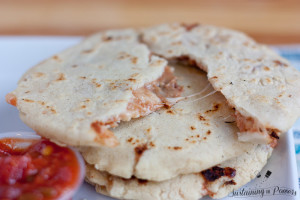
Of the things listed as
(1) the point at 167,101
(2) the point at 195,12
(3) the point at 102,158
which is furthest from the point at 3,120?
(2) the point at 195,12

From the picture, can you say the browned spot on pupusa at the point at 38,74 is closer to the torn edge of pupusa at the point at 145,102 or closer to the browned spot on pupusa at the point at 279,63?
the torn edge of pupusa at the point at 145,102

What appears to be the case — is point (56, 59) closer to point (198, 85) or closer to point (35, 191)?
point (198, 85)

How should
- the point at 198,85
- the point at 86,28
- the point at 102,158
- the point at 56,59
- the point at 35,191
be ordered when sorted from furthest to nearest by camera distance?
the point at 86,28 → the point at 56,59 → the point at 198,85 → the point at 102,158 → the point at 35,191

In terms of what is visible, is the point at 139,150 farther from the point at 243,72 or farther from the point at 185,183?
the point at 243,72

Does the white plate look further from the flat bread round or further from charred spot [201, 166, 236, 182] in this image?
the flat bread round

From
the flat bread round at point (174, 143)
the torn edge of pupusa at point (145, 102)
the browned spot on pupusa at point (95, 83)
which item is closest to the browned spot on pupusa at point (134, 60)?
the torn edge of pupusa at point (145, 102)

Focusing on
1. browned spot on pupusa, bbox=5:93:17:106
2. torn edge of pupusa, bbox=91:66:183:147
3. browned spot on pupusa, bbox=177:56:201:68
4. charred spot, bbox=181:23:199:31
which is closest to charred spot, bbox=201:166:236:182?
torn edge of pupusa, bbox=91:66:183:147
